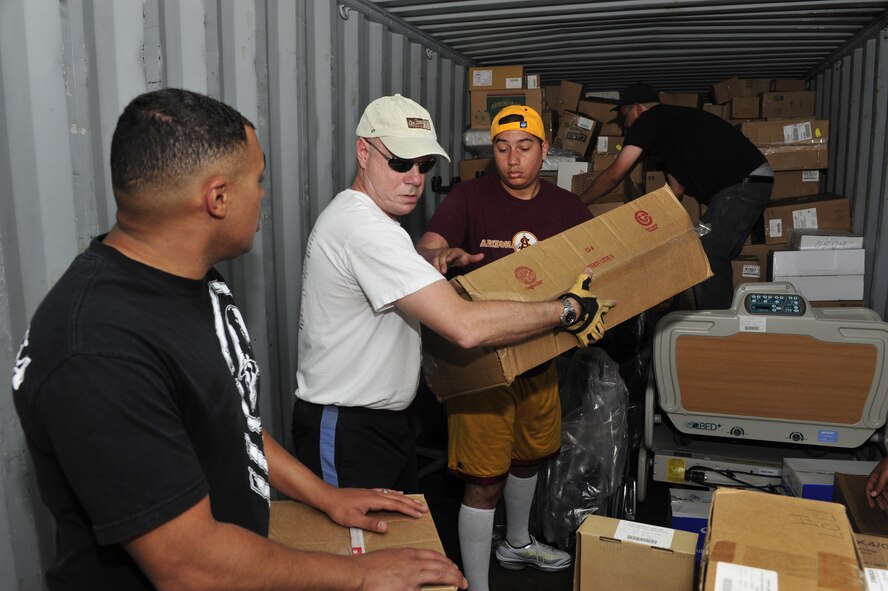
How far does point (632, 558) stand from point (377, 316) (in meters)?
0.95

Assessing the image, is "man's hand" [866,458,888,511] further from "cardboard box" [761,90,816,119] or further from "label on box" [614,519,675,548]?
"cardboard box" [761,90,816,119]

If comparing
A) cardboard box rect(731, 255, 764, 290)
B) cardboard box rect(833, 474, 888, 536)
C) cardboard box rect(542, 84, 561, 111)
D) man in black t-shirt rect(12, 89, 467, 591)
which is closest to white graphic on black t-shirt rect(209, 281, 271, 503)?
man in black t-shirt rect(12, 89, 467, 591)

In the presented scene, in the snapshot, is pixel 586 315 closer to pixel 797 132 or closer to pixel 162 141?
pixel 162 141

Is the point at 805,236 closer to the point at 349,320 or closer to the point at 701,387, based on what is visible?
the point at 701,387

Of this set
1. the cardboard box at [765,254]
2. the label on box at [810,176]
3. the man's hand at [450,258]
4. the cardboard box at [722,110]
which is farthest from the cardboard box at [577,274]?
the cardboard box at [722,110]

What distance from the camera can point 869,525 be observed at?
2189 mm

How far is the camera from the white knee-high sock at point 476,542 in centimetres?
303

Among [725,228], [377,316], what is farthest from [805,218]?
[377,316]

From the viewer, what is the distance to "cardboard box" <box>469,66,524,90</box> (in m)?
4.84

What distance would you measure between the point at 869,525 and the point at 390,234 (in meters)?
1.67

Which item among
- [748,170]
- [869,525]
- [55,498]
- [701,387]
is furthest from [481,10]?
[55,498]

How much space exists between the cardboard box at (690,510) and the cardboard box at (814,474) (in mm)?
344

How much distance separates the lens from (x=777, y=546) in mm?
1271

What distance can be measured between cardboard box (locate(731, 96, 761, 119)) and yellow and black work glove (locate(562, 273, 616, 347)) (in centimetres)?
395
